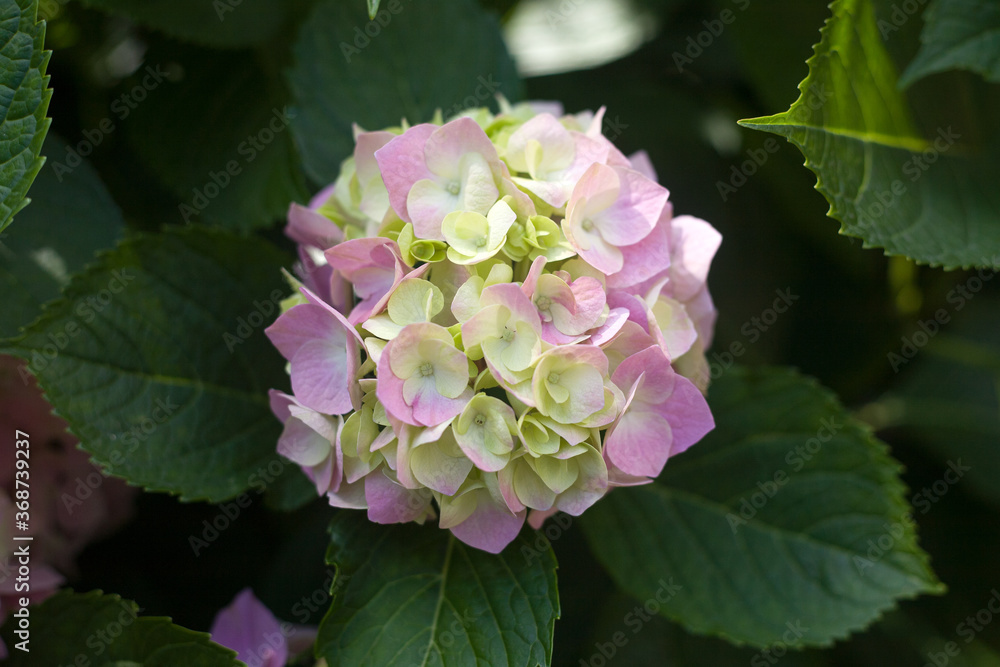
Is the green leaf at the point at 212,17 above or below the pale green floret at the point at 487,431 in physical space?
above

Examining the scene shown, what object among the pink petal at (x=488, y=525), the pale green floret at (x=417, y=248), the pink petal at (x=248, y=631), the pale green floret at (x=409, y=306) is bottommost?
the pink petal at (x=248, y=631)

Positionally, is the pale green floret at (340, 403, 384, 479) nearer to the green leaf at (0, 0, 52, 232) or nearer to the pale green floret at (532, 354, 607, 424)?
the pale green floret at (532, 354, 607, 424)

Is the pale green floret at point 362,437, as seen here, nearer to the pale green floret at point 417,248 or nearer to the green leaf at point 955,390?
the pale green floret at point 417,248

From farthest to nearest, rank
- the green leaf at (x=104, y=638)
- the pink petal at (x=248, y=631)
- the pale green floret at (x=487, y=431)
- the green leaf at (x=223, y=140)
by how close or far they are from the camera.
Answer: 1. the green leaf at (x=223, y=140)
2. the pink petal at (x=248, y=631)
3. the green leaf at (x=104, y=638)
4. the pale green floret at (x=487, y=431)

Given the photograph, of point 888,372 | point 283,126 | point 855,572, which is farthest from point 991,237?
point 283,126

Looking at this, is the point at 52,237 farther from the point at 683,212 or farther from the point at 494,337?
the point at 683,212

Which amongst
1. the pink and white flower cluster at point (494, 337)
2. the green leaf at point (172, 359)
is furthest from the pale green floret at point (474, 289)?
the green leaf at point (172, 359)

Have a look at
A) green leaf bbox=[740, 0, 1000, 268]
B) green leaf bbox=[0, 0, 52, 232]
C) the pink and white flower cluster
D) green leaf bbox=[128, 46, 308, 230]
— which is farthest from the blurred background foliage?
the pink and white flower cluster

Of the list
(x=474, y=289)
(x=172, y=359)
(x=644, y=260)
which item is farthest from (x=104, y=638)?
(x=644, y=260)
